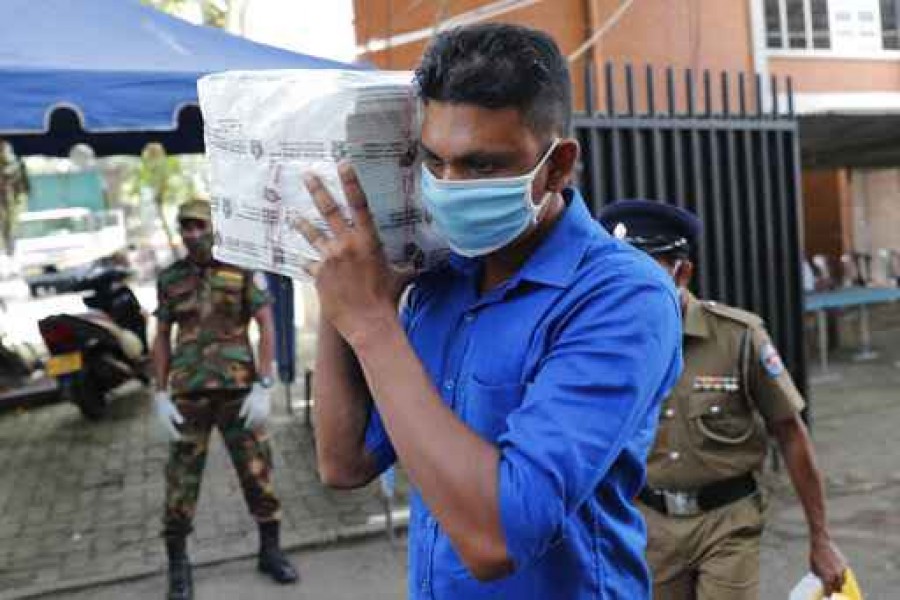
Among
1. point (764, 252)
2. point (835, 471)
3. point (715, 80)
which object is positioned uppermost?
point (715, 80)

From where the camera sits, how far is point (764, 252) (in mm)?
5867

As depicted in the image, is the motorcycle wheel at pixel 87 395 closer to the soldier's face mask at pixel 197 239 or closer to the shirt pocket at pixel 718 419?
the soldier's face mask at pixel 197 239

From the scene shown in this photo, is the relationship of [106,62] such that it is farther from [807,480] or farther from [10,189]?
[10,189]

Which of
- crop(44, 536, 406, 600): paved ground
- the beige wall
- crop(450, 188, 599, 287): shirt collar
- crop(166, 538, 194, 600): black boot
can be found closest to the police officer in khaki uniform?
crop(450, 188, 599, 287): shirt collar

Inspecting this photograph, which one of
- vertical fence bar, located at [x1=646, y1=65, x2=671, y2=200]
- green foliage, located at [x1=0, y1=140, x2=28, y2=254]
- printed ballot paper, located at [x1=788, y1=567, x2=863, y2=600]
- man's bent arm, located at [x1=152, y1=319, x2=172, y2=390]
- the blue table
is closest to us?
printed ballot paper, located at [x1=788, y1=567, x2=863, y2=600]

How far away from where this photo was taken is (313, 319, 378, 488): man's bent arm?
148 cm

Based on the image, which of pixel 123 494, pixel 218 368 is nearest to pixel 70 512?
pixel 123 494

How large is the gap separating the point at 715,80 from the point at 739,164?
10.8 ft

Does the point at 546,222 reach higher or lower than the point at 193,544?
higher

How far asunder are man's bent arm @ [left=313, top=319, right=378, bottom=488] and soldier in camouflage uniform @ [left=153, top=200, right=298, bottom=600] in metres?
3.16

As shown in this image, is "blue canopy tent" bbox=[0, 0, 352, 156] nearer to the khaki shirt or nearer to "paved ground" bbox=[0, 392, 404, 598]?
"paved ground" bbox=[0, 392, 404, 598]

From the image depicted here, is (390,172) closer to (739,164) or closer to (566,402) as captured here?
(566,402)

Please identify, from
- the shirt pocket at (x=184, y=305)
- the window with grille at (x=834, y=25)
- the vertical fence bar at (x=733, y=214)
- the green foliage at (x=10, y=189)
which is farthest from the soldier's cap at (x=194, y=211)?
the green foliage at (x=10, y=189)

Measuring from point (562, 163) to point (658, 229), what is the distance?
142 cm
